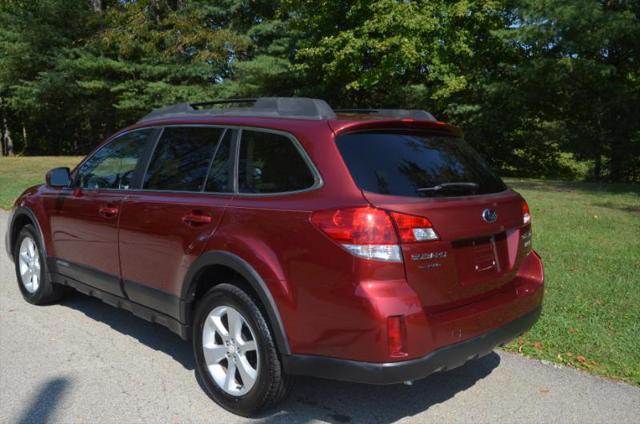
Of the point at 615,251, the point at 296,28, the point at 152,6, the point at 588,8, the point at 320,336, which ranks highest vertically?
the point at 152,6

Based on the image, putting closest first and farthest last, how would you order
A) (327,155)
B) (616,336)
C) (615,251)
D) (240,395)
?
(327,155) < (240,395) < (616,336) < (615,251)

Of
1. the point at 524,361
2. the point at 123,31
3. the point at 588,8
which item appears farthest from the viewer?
the point at 123,31

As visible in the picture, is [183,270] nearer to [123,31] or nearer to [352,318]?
[352,318]

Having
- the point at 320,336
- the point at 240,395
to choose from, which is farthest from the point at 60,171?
the point at 320,336

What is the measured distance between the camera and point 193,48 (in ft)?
98.1

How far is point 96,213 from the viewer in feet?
14.9

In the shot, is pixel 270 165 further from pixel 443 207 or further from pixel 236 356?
pixel 236 356

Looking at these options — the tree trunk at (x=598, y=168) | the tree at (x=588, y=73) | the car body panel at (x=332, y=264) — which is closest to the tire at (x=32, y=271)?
the car body panel at (x=332, y=264)

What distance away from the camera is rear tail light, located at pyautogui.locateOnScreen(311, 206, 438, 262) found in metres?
2.88

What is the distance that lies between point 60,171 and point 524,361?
403 centimetres

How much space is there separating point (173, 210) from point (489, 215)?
6.39 feet

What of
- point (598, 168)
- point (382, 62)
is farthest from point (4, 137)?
point (598, 168)

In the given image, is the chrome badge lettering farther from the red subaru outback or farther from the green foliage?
the green foliage

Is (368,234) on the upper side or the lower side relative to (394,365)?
upper
